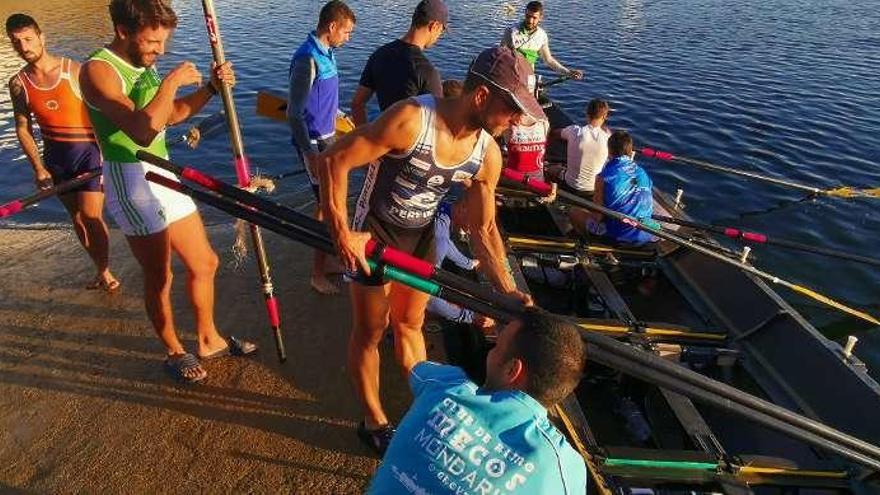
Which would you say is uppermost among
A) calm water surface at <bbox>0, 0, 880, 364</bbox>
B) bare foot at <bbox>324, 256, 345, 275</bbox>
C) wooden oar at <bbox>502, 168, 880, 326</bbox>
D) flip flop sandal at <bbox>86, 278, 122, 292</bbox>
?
wooden oar at <bbox>502, 168, 880, 326</bbox>

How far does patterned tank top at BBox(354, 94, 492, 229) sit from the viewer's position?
2.93 meters

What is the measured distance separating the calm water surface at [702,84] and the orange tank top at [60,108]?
4.39 m

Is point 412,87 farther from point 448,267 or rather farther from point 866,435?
point 866,435

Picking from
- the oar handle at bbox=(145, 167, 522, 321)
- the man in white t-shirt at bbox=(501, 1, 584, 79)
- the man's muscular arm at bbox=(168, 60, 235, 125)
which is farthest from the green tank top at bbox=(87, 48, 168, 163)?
the man in white t-shirt at bbox=(501, 1, 584, 79)

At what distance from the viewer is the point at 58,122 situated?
202 inches

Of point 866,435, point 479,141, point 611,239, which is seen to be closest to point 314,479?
point 479,141

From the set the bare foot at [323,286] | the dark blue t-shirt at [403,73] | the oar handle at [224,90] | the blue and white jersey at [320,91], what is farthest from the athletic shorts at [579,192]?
the oar handle at [224,90]

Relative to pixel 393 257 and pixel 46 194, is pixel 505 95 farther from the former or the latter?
pixel 46 194

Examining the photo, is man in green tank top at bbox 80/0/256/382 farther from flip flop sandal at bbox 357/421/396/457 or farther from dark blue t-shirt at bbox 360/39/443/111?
dark blue t-shirt at bbox 360/39/443/111

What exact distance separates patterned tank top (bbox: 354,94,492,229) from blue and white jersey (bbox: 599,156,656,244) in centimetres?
357

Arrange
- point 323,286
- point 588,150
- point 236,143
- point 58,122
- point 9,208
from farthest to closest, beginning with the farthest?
point 588,150, point 323,286, point 58,122, point 9,208, point 236,143

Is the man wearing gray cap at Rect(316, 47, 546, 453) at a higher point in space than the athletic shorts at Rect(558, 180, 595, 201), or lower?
higher

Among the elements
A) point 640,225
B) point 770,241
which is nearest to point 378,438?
point 640,225

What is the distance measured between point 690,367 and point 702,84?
15.2 meters
